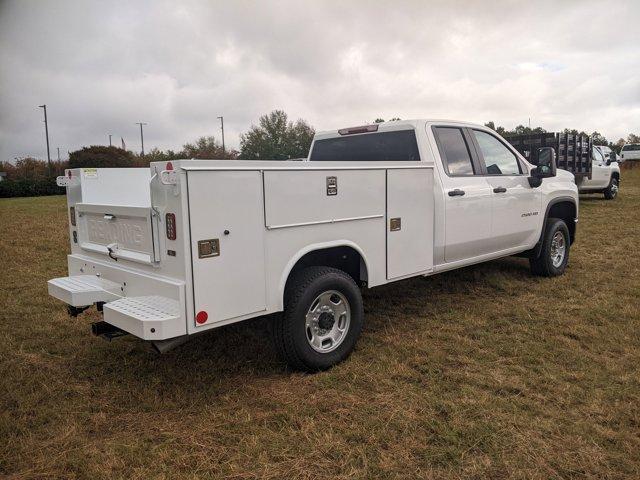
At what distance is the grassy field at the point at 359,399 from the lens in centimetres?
288

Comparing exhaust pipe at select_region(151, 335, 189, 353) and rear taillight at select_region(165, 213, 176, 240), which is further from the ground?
rear taillight at select_region(165, 213, 176, 240)

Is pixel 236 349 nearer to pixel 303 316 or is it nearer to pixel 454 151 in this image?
pixel 303 316

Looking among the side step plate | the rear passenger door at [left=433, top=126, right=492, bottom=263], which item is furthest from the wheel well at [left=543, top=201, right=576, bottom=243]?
the side step plate

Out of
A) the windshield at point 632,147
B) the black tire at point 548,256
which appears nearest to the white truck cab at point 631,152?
the windshield at point 632,147

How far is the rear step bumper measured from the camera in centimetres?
312

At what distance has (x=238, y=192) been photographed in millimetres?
3352

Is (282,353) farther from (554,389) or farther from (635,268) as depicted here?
(635,268)

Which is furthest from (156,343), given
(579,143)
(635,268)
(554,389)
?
(579,143)

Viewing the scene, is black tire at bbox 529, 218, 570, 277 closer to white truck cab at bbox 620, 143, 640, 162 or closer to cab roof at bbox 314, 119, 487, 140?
cab roof at bbox 314, 119, 487, 140

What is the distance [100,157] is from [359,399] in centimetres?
3732

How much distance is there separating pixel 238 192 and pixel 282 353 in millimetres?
1264

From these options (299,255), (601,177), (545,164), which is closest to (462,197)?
(545,164)

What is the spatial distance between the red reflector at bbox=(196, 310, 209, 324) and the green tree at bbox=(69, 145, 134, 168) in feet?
112

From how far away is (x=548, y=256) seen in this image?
6.68 meters
